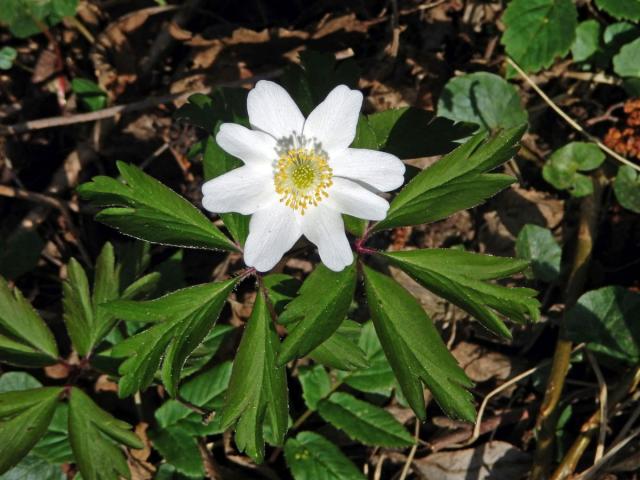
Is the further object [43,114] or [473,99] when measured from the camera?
[43,114]

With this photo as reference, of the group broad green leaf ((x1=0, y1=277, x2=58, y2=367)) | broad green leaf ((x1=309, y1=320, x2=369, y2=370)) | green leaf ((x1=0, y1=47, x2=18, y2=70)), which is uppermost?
green leaf ((x1=0, y1=47, x2=18, y2=70))

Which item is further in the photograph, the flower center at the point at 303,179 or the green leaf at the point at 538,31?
the green leaf at the point at 538,31

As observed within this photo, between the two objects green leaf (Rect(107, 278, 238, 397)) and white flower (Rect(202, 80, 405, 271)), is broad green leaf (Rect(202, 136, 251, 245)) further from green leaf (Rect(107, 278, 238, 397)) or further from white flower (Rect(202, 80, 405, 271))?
green leaf (Rect(107, 278, 238, 397))

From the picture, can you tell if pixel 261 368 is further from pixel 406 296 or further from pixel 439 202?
pixel 439 202

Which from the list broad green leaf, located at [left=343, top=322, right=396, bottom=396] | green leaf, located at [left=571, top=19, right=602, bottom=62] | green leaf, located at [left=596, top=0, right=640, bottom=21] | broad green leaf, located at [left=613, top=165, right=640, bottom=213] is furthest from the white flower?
green leaf, located at [left=571, top=19, right=602, bottom=62]

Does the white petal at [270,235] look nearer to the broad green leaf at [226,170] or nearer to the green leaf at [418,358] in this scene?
the broad green leaf at [226,170]

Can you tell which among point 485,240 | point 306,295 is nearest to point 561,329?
point 485,240

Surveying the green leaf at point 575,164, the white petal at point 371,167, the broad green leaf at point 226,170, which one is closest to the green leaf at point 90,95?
the broad green leaf at point 226,170
